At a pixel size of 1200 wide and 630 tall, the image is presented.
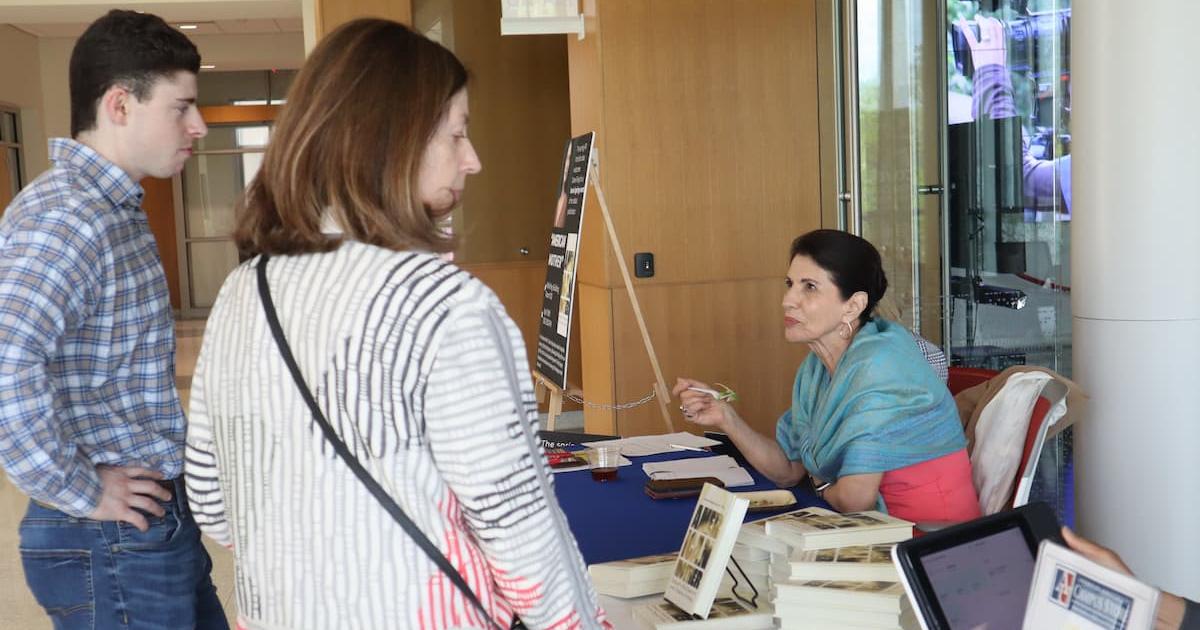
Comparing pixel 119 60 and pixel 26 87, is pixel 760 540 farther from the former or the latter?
pixel 26 87

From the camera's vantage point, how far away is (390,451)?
4.13ft

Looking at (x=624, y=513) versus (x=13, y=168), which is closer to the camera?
(x=624, y=513)

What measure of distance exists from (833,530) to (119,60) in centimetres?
147

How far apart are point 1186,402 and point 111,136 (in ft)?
9.18

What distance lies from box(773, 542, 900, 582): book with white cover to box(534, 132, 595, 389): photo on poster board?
123 inches

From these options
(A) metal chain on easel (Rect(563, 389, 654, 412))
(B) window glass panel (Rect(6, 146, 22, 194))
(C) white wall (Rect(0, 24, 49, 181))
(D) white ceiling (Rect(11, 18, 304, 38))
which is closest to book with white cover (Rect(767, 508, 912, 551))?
(A) metal chain on easel (Rect(563, 389, 654, 412))

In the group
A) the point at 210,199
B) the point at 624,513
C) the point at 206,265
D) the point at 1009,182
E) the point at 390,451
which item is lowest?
the point at 624,513

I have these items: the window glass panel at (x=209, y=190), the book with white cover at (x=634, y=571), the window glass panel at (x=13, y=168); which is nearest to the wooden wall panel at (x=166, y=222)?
the window glass panel at (x=209, y=190)

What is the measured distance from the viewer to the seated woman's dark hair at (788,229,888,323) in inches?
117

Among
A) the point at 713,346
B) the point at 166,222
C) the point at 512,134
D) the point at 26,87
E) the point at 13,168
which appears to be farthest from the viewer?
the point at 166,222

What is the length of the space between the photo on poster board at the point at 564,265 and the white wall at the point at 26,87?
9237mm

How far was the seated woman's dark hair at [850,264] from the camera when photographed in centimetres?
298

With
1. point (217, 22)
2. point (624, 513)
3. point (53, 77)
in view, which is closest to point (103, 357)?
point (624, 513)

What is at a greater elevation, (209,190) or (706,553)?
(209,190)
